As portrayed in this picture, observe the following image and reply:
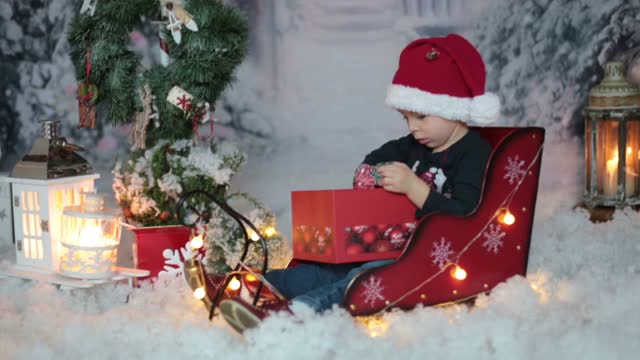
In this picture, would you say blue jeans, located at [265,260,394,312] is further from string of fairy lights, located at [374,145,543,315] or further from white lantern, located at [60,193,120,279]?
white lantern, located at [60,193,120,279]

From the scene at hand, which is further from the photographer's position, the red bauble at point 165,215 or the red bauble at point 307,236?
the red bauble at point 165,215

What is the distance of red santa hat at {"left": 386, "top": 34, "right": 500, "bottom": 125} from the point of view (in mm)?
2203

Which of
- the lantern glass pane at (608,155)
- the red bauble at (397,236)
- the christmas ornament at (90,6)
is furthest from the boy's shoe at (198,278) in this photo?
the lantern glass pane at (608,155)

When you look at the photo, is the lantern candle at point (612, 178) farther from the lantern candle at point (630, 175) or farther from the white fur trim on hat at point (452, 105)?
the white fur trim on hat at point (452, 105)

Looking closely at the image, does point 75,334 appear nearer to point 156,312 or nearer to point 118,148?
point 156,312

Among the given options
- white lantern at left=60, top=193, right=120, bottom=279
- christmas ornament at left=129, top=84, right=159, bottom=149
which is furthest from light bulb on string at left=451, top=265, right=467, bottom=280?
christmas ornament at left=129, top=84, right=159, bottom=149

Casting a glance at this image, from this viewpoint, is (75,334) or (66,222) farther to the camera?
(66,222)

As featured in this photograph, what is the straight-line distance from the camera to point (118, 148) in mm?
3748

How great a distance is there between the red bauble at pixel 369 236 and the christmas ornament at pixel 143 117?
82 centimetres

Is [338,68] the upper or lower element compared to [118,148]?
upper

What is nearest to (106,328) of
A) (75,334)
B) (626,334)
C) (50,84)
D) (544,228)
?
(75,334)

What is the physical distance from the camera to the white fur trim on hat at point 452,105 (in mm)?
2207

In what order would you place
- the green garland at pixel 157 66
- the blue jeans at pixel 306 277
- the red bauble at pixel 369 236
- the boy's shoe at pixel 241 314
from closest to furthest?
1. the boy's shoe at pixel 241 314
2. the red bauble at pixel 369 236
3. the blue jeans at pixel 306 277
4. the green garland at pixel 157 66

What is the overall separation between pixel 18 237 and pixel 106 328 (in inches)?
19.7
